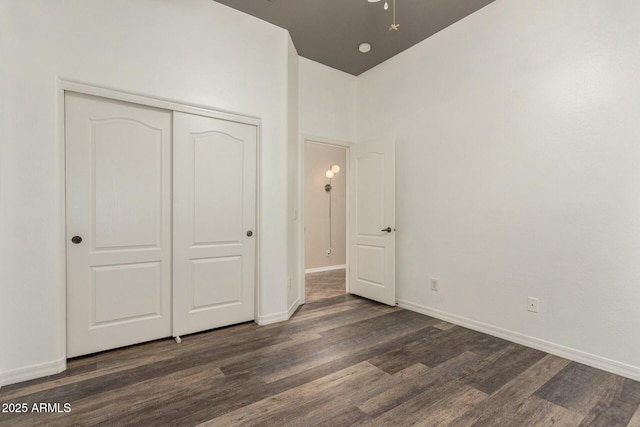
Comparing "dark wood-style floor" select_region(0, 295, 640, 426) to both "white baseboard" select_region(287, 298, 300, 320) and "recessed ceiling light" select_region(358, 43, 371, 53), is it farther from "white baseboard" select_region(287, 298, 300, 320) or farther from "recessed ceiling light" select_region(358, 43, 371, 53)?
"recessed ceiling light" select_region(358, 43, 371, 53)

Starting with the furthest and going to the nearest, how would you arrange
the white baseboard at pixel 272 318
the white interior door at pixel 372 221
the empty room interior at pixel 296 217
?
1. the white interior door at pixel 372 221
2. the white baseboard at pixel 272 318
3. the empty room interior at pixel 296 217

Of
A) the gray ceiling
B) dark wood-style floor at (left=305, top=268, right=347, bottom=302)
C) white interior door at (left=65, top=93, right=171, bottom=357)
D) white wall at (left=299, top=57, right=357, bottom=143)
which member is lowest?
dark wood-style floor at (left=305, top=268, right=347, bottom=302)

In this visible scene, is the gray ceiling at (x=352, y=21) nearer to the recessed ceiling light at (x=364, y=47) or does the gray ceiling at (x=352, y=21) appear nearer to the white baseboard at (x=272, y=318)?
the recessed ceiling light at (x=364, y=47)

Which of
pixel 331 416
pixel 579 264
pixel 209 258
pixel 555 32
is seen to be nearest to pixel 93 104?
pixel 209 258

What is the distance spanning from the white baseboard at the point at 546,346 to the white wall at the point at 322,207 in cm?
292

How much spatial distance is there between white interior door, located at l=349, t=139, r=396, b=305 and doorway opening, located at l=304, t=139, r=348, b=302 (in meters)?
1.71

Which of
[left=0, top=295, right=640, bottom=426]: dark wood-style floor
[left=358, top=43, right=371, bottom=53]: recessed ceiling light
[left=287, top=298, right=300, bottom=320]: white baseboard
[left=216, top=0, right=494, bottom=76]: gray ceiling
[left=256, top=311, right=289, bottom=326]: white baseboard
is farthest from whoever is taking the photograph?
[left=358, top=43, right=371, bottom=53]: recessed ceiling light

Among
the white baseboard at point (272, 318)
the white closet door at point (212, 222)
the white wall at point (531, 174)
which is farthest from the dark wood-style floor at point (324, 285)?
the white closet door at point (212, 222)

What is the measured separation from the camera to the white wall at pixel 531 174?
2.25m

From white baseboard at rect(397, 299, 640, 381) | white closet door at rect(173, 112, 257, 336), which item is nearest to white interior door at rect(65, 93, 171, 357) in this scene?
white closet door at rect(173, 112, 257, 336)

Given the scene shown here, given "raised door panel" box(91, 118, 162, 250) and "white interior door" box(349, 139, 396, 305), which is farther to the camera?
"white interior door" box(349, 139, 396, 305)

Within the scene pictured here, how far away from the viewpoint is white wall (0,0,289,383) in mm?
2082

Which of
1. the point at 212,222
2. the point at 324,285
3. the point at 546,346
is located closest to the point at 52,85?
the point at 212,222

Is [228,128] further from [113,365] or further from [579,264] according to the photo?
[579,264]
